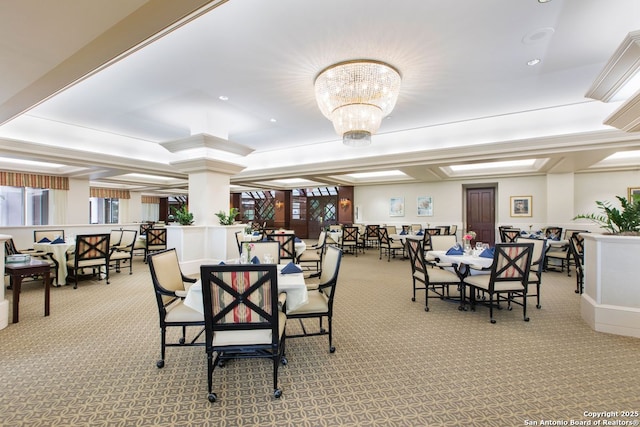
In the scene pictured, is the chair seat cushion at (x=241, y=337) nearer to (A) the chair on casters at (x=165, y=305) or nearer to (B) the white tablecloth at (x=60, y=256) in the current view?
(A) the chair on casters at (x=165, y=305)

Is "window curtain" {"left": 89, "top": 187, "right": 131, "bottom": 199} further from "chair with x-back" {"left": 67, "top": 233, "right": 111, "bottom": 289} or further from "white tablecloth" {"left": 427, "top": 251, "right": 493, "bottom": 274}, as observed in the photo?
"white tablecloth" {"left": 427, "top": 251, "right": 493, "bottom": 274}

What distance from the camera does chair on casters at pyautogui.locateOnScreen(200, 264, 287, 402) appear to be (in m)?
1.92

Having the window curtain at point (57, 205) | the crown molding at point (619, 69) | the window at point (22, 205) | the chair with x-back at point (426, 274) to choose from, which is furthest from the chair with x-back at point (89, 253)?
the crown molding at point (619, 69)

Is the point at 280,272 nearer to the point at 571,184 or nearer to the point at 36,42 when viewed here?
the point at 36,42

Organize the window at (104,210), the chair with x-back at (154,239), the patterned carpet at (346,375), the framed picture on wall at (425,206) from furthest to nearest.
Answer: the window at (104,210) → the framed picture on wall at (425,206) → the chair with x-back at (154,239) → the patterned carpet at (346,375)

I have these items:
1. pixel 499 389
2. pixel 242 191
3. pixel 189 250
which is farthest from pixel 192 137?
pixel 242 191

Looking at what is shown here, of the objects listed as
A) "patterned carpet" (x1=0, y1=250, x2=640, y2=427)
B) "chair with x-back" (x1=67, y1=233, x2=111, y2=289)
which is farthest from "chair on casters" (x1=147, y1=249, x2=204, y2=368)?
"chair with x-back" (x1=67, y1=233, x2=111, y2=289)

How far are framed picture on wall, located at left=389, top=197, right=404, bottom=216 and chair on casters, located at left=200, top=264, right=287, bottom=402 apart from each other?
1019 cm

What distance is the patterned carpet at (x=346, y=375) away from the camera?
1865 mm

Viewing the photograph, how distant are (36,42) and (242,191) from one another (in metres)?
14.1

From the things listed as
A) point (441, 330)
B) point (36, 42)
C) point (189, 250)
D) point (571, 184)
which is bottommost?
point (441, 330)

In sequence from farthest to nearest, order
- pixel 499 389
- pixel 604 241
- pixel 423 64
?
pixel 423 64
pixel 604 241
pixel 499 389

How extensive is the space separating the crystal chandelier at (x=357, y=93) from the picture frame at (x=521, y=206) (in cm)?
785

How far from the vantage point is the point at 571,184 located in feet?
26.7
